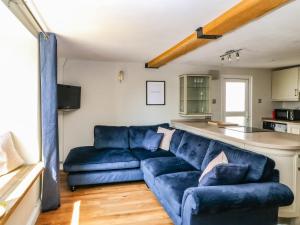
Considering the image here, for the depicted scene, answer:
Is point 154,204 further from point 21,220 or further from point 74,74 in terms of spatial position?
point 74,74

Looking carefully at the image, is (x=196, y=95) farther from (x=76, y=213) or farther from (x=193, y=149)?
(x=76, y=213)

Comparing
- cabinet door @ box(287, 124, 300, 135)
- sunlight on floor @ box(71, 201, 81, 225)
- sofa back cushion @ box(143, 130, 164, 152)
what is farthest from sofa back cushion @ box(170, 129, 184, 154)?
cabinet door @ box(287, 124, 300, 135)

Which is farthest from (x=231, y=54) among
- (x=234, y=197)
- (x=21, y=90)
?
(x=21, y=90)

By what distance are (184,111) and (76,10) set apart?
330cm

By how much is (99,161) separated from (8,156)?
1.41 metres

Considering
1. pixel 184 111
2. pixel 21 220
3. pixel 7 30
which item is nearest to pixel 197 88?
pixel 184 111

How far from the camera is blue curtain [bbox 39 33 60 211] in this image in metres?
2.86

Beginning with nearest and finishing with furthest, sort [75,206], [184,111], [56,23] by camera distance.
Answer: [56,23], [75,206], [184,111]

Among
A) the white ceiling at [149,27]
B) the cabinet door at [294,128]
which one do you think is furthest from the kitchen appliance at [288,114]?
the white ceiling at [149,27]

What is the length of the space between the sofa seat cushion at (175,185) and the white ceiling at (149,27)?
1783 mm

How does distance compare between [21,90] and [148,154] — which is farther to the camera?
[148,154]

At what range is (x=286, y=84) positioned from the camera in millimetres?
5473

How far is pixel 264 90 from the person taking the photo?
19.3ft

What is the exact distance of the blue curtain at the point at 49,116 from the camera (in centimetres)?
286
